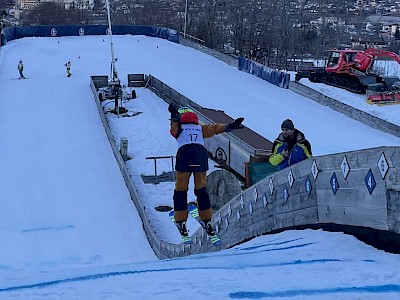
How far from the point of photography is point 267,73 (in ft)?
92.4

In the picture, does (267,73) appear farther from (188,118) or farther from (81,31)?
(188,118)

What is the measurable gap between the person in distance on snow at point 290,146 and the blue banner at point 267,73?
65.4ft

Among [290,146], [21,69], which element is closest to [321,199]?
[290,146]

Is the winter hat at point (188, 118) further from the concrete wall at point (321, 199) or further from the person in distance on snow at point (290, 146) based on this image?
the concrete wall at point (321, 199)

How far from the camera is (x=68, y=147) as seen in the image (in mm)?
17719

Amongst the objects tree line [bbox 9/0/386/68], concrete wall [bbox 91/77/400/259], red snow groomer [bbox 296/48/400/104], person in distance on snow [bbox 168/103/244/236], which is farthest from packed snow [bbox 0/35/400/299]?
tree line [bbox 9/0/386/68]

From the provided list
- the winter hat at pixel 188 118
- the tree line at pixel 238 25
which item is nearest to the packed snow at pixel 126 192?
the winter hat at pixel 188 118

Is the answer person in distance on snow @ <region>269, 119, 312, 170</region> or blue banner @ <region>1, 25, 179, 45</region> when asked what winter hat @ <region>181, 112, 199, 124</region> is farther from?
blue banner @ <region>1, 25, 179, 45</region>

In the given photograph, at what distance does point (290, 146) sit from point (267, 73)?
21.8 meters

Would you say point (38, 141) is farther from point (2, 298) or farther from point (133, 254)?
point (2, 298)

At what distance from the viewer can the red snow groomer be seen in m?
23.4

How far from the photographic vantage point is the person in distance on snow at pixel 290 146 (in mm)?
6613

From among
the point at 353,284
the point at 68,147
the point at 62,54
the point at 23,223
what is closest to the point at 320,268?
the point at 353,284

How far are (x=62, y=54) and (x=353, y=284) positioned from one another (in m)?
34.3
